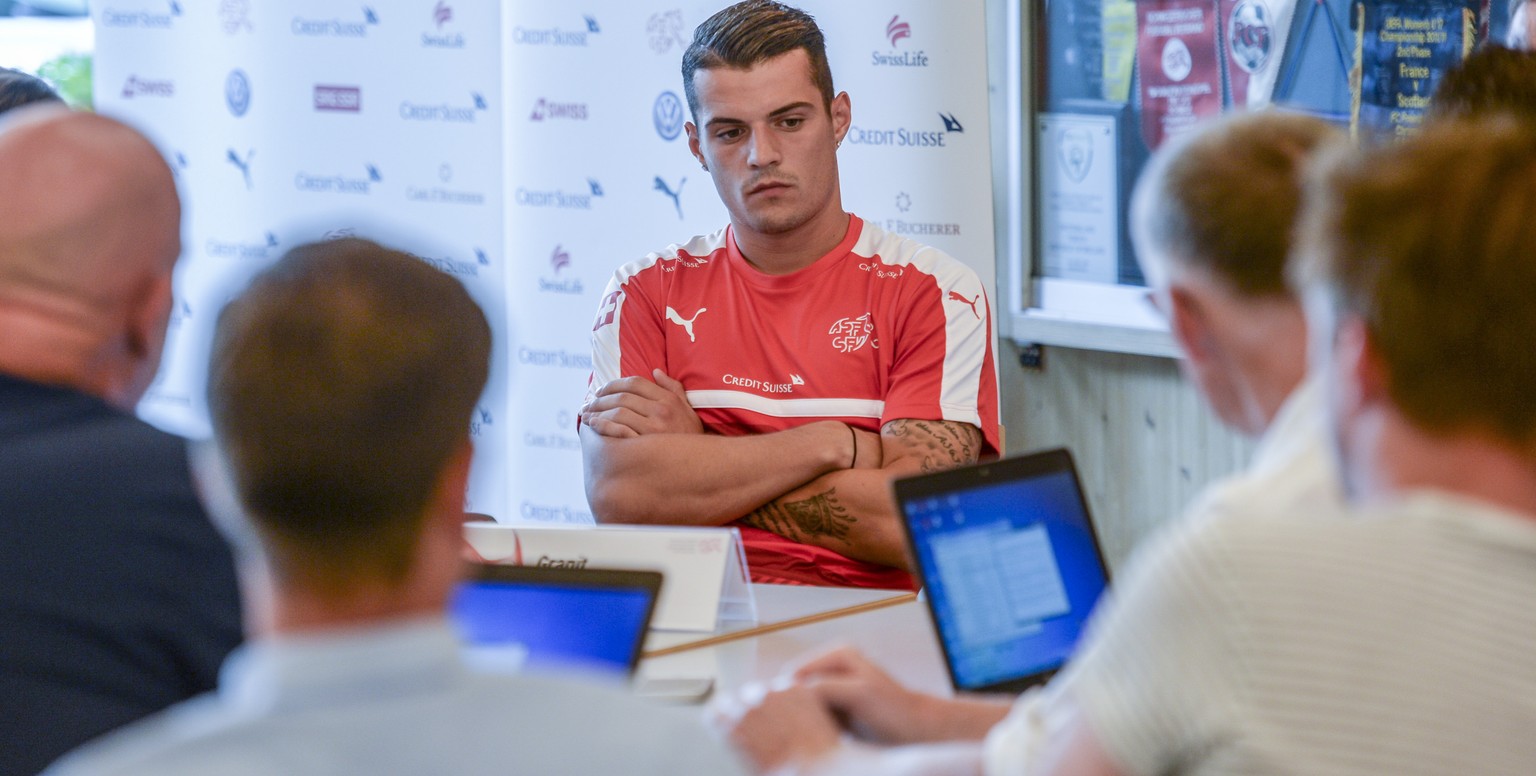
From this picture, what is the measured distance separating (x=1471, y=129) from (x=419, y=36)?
3742mm

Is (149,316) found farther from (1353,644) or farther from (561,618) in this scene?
(1353,644)

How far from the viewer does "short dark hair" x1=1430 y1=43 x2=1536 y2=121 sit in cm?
175

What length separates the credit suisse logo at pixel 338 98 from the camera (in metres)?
4.38

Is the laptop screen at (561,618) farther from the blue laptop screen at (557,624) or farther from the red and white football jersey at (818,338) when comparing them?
the red and white football jersey at (818,338)

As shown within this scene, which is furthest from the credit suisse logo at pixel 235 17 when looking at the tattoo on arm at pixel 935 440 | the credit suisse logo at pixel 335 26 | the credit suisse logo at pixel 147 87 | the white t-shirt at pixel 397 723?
the white t-shirt at pixel 397 723

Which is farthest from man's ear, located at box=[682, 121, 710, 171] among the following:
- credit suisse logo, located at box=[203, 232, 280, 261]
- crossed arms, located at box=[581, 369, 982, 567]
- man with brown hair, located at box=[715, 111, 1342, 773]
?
credit suisse logo, located at box=[203, 232, 280, 261]

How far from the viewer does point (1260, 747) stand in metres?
0.87

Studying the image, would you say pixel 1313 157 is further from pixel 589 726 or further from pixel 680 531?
pixel 680 531

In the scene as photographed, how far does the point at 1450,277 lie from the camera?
0.85 meters

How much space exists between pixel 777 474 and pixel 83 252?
3.55 feet

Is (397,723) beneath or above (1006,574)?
above

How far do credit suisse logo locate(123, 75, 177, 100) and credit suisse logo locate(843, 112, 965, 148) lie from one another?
2.36 metres

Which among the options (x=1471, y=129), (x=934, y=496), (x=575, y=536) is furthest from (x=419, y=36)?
(x=1471, y=129)

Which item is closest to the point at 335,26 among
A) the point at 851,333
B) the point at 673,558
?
the point at 851,333
